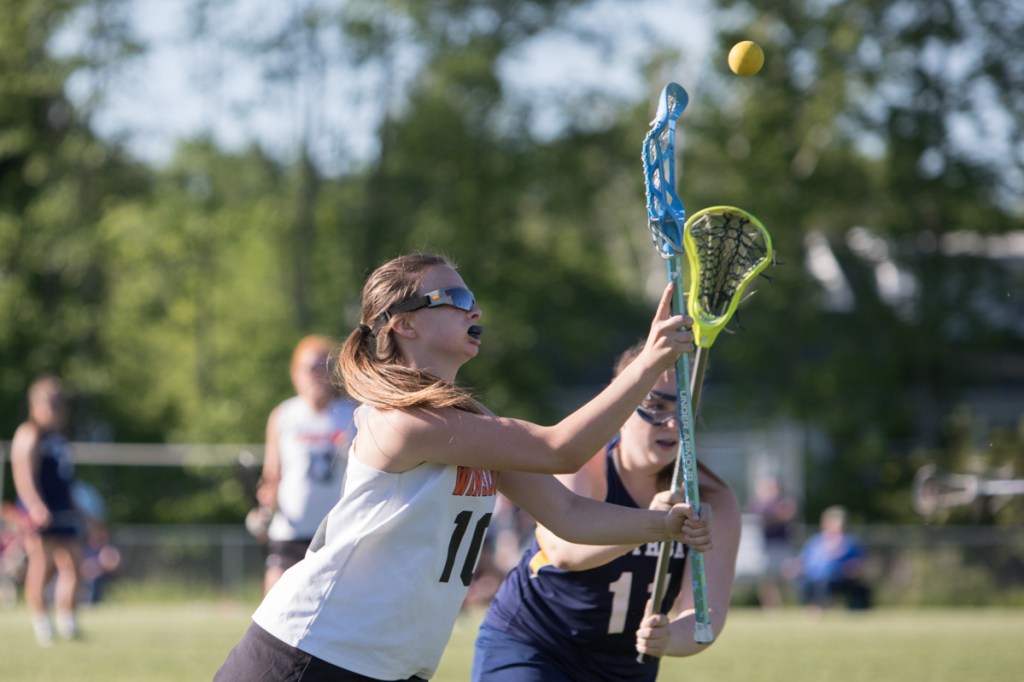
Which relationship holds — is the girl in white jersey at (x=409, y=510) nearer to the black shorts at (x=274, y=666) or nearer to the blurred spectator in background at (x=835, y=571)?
the black shorts at (x=274, y=666)

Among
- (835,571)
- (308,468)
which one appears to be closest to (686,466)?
(308,468)

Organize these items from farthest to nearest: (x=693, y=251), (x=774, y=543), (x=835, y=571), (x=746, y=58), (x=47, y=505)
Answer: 1. (x=774, y=543)
2. (x=835, y=571)
3. (x=47, y=505)
4. (x=746, y=58)
5. (x=693, y=251)

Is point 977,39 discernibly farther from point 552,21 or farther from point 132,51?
point 132,51

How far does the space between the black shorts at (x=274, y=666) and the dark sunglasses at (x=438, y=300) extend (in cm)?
92

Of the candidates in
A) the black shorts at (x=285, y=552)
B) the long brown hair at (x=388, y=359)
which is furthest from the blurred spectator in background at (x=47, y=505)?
the long brown hair at (x=388, y=359)

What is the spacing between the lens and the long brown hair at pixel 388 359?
3662 mm

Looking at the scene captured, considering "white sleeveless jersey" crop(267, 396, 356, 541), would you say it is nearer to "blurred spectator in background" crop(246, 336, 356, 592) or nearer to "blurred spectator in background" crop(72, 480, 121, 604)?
"blurred spectator in background" crop(246, 336, 356, 592)

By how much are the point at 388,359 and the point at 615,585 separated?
1.46 m

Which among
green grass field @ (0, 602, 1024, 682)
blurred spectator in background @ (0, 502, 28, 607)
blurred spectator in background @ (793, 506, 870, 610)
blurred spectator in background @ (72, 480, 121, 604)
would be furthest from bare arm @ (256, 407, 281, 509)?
blurred spectator in background @ (793, 506, 870, 610)

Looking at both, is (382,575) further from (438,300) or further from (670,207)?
(670,207)

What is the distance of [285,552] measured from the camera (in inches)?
342

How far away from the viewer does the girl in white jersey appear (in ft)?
11.7

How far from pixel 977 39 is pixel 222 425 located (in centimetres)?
1698

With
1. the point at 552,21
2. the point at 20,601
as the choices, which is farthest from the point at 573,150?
the point at 20,601
